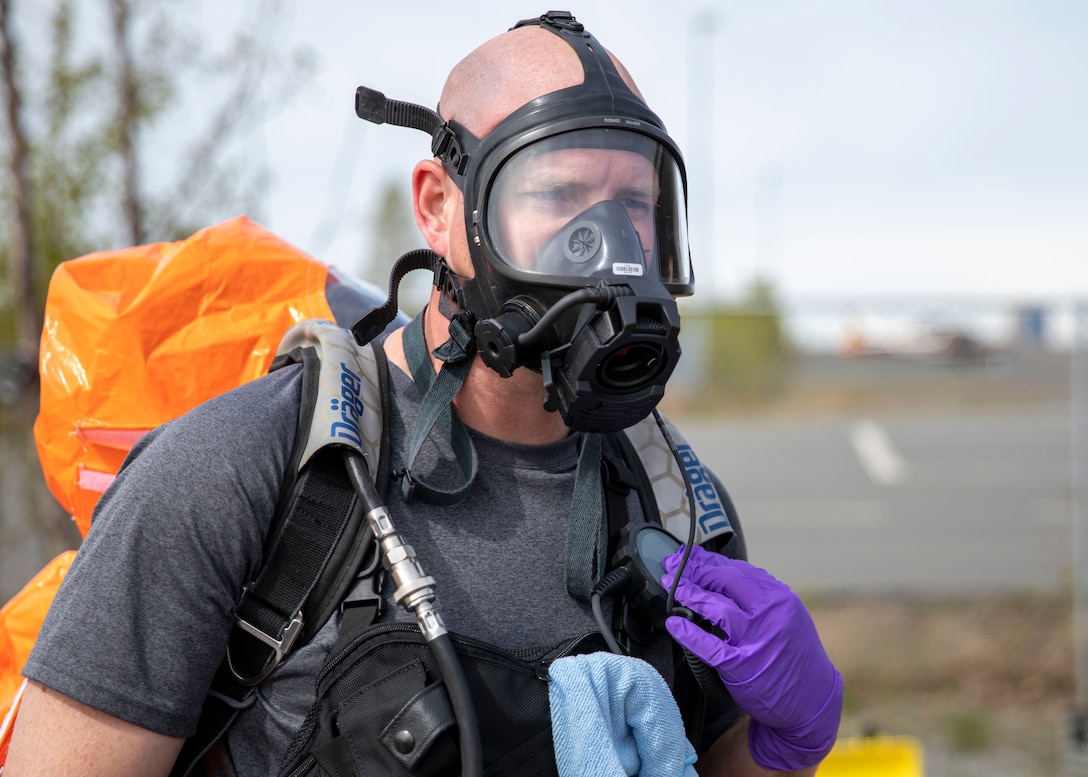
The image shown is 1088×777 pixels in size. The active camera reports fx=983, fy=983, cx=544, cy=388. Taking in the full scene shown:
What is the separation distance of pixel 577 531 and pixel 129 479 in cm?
77

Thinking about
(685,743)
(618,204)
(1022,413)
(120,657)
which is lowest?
(1022,413)

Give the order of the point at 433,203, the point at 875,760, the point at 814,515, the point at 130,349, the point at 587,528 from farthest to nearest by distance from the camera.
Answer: the point at 814,515, the point at 875,760, the point at 130,349, the point at 433,203, the point at 587,528

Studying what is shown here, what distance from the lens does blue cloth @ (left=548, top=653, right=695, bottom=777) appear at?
1501mm

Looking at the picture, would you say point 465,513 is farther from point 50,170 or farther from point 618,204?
point 50,170

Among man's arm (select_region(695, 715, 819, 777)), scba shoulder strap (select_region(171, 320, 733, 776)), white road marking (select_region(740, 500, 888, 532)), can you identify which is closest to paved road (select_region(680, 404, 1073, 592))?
white road marking (select_region(740, 500, 888, 532))

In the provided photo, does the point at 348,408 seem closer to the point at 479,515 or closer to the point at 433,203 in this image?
the point at 479,515

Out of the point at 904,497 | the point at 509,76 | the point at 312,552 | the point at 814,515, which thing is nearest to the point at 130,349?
the point at 312,552

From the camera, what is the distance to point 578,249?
5.60 feet

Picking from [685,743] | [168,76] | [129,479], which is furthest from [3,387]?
[685,743]

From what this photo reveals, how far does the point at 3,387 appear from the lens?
326 cm

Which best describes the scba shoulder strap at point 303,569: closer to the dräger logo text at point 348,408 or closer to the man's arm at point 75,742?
the dräger logo text at point 348,408

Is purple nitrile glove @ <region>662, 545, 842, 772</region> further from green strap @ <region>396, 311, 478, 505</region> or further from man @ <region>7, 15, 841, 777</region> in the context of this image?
green strap @ <region>396, 311, 478, 505</region>

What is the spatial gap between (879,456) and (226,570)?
11105mm

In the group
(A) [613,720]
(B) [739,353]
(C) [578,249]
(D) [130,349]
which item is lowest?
(B) [739,353]
